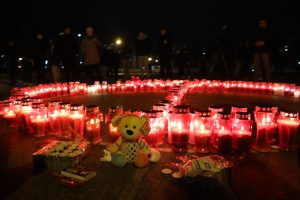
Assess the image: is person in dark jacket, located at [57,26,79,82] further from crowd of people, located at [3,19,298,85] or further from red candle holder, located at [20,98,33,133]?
red candle holder, located at [20,98,33,133]

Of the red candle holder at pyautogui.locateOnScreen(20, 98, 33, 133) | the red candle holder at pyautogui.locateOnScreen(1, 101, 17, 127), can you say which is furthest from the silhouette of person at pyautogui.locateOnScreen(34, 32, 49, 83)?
the red candle holder at pyautogui.locateOnScreen(20, 98, 33, 133)

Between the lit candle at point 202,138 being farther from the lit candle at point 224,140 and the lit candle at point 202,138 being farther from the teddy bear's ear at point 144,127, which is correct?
the teddy bear's ear at point 144,127

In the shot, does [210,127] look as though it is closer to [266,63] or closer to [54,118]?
[54,118]

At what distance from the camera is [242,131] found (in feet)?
14.9

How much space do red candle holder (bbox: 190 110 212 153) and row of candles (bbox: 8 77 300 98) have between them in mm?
5479

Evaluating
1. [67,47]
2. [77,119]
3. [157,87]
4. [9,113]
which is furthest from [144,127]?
[67,47]

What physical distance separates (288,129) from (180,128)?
148 cm

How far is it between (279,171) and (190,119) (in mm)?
1374

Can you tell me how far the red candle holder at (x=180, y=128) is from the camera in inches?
186

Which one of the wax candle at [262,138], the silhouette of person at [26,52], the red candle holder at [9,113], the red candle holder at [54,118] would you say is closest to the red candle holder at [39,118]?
the red candle holder at [54,118]

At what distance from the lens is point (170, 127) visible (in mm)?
4926

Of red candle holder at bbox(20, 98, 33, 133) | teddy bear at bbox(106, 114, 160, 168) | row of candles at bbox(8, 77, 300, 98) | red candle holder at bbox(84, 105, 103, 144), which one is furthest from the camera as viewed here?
row of candles at bbox(8, 77, 300, 98)

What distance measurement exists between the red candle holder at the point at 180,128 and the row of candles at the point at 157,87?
212 inches

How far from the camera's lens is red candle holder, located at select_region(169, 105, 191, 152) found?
15.5ft
